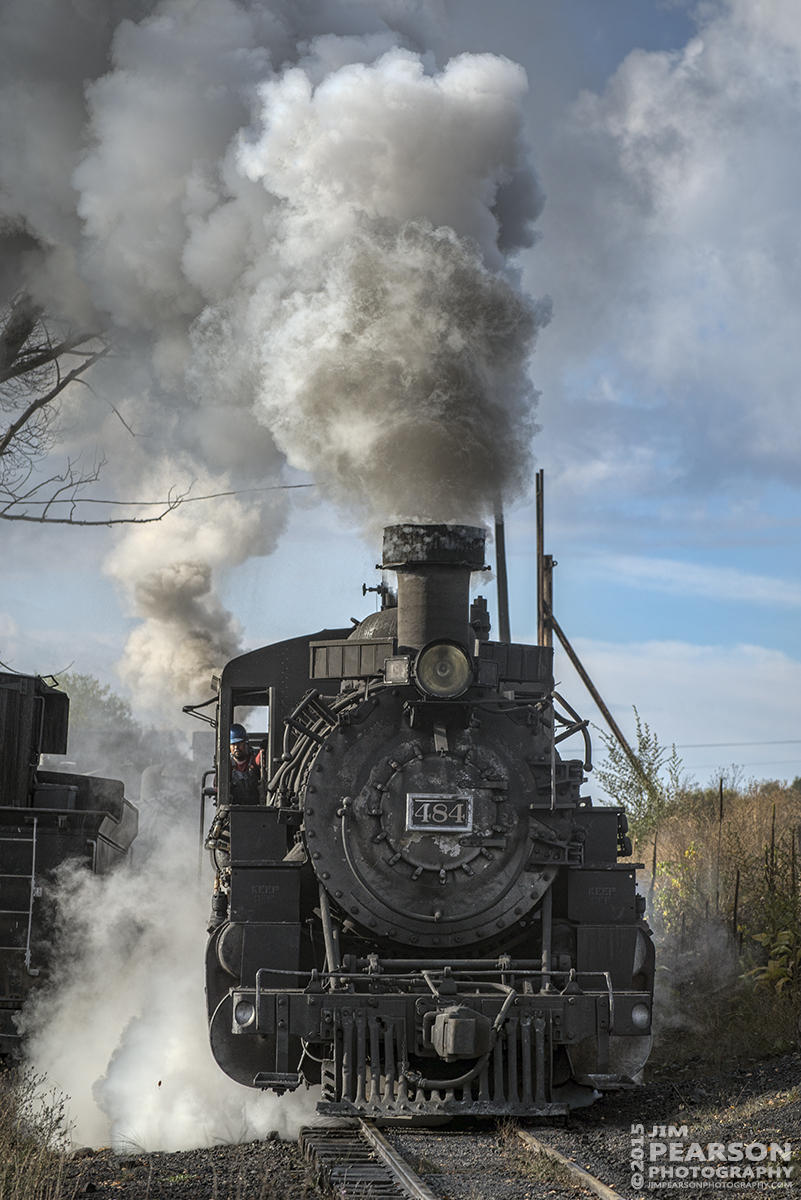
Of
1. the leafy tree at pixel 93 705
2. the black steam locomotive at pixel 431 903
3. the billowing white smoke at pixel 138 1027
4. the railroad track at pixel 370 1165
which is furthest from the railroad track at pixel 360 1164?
the leafy tree at pixel 93 705

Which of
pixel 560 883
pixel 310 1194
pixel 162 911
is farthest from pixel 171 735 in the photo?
pixel 310 1194

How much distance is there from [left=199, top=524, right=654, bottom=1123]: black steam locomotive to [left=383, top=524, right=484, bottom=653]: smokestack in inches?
0.5

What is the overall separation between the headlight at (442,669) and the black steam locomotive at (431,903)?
12mm

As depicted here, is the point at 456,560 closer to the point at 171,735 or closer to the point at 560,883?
the point at 560,883

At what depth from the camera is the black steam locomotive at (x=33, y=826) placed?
9.16 metres

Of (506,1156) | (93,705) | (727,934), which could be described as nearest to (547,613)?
(727,934)

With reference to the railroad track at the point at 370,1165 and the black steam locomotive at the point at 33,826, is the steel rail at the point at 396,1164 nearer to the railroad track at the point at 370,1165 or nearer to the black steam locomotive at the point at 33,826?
the railroad track at the point at 370,1165

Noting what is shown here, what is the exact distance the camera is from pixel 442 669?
7.05 meters

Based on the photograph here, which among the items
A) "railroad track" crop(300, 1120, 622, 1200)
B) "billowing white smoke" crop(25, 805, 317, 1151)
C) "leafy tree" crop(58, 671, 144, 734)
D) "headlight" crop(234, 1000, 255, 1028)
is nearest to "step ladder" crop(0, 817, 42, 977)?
"billowing white smoke" crop(25, 805, 317, 1151)

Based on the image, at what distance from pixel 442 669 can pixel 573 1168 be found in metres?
2.78

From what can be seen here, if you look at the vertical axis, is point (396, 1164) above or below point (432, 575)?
below

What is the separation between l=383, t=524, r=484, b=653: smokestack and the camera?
286 inches

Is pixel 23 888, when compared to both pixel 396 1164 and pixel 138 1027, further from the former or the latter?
pixel 396 1164

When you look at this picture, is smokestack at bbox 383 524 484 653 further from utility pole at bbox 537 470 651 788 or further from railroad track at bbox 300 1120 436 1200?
utility pole at bbox 537 470 651 788
